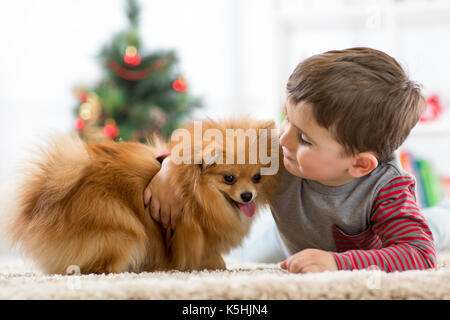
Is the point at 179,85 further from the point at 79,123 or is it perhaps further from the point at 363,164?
the point at 363,164

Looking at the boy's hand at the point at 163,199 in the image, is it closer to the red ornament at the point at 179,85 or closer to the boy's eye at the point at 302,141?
the boy's eye at the point at 302,141

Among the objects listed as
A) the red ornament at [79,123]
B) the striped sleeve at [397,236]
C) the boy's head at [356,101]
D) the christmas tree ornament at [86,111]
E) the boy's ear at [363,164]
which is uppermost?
the boy's head at [356,101]

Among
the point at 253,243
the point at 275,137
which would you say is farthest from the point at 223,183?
the point at 253,243

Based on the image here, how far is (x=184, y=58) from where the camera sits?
12.2ft

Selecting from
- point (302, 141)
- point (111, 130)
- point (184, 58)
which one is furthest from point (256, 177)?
point (184, 58)

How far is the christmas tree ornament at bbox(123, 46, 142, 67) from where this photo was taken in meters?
2.89

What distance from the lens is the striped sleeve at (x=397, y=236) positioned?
105 centimetres

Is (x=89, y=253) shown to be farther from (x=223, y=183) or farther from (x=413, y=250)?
(x=413, y=250)

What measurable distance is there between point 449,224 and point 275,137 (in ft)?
3.44

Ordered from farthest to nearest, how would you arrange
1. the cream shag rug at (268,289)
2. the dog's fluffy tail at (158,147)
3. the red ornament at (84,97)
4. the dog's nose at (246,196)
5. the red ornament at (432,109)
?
the red ornament at (432,109) < the red ornament at (84,97) < the dog's fluffy tail at (158,147) < the dog's nose at (246,196) < the cream shag rug at (268,289)

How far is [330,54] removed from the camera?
1.16 m

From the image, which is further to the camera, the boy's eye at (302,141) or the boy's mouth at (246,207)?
the boy's mouth at (246,207)

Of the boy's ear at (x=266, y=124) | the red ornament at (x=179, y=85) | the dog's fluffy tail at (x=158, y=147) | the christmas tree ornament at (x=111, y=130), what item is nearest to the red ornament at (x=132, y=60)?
the red ornament at (x=179, y=85)

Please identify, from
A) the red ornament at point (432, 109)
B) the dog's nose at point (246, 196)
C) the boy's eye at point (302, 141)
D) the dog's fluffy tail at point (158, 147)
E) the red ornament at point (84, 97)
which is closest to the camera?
the boy's eye at point (302, 141)
